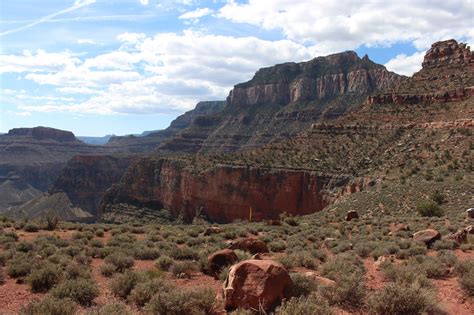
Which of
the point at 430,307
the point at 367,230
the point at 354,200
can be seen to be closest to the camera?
the point at 430,307

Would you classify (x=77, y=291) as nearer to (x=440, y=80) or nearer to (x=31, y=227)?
(x=31, y=227)

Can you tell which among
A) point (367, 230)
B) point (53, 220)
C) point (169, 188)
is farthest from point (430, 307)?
point (169, 188)

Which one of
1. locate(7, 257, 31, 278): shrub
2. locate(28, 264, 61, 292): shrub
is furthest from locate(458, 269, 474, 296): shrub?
locate(7, 257, 31, 278): shrub

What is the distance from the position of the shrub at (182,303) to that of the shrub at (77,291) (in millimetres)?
2110

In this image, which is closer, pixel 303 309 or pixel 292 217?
pixel 303 309

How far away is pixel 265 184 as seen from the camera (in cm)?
6538

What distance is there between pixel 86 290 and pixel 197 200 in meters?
67.6

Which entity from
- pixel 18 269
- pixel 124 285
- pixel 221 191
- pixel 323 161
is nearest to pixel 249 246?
pixel 124 285

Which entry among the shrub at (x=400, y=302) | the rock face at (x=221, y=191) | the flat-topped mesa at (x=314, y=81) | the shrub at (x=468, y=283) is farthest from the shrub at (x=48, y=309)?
the flat-topped mesa at (x=314, y=81)

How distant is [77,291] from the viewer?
10.6m

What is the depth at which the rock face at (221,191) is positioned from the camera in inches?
2415

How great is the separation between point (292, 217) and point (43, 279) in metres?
25.9

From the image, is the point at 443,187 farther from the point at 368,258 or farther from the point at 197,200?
the point at 197,200

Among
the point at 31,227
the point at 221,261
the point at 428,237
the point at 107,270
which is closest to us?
the point at 107,270
